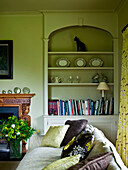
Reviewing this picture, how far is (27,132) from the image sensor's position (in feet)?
12.9

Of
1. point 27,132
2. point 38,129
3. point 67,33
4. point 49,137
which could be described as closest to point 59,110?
point 38,129

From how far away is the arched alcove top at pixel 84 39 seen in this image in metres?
4.92

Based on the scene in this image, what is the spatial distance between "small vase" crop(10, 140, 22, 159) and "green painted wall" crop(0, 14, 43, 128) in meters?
1.04

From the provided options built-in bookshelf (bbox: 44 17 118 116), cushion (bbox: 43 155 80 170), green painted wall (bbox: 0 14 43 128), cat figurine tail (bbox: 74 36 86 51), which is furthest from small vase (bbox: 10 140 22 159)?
cat figurine tail (bbox: 74 36 86 51)

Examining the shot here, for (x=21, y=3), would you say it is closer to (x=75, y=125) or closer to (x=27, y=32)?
(x=27, y=32)

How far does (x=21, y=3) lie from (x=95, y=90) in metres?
2.27

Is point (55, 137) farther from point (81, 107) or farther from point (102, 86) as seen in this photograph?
point (102, 86)

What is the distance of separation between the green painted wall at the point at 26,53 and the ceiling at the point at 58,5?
251 millimetres

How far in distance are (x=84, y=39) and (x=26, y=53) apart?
126 cm

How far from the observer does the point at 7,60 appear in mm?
4809

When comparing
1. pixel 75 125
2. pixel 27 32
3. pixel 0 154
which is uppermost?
pixel 27 32

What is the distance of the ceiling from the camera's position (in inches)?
165

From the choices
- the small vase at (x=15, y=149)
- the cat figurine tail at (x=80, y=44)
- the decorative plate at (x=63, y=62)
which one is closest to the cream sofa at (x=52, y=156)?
the small vase at (x=15, y=149)

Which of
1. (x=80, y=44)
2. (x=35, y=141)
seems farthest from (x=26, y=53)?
(x=35, y=141)
